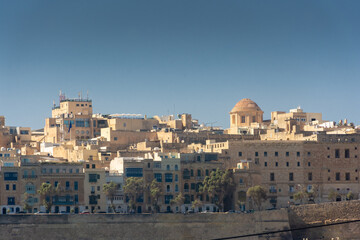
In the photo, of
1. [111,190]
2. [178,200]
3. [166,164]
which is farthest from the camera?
[166,164]

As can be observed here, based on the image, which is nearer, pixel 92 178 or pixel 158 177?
pixel 92 178

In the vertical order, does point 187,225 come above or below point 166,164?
below

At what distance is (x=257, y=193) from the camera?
71.6m

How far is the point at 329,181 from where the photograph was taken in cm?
7781

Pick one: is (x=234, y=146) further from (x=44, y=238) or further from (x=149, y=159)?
(x=44, y=238)

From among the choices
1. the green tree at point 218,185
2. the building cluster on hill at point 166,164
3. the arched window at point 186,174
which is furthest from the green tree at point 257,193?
the arched window at point 186,174

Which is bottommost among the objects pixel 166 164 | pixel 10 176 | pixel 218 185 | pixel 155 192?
pixel 155 192

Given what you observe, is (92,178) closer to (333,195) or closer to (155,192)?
(155,192)

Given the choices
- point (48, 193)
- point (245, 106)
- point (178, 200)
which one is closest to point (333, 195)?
point (178, 200)

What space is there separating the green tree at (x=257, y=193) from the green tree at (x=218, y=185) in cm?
180

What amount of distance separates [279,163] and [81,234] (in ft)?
67.2

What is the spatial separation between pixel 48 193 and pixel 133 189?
6.62 meters

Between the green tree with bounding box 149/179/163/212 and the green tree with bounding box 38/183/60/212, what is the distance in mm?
7506

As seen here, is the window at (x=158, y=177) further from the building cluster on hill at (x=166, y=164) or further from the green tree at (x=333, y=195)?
the green tree at (x=333, y=195)
